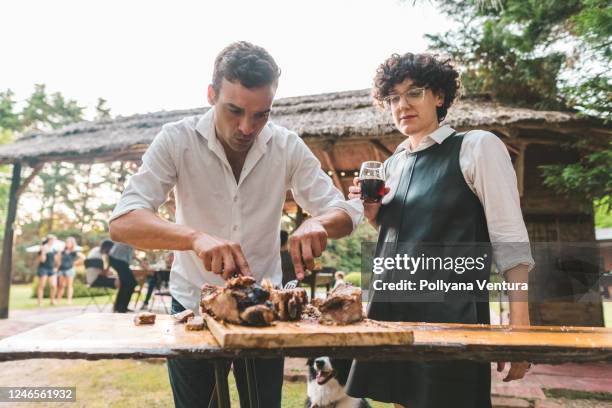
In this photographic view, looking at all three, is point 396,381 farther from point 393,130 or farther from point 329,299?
point 393,130

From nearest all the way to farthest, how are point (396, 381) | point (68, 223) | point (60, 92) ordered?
point (396, 381) < point (68, 223) < point (60, 92)

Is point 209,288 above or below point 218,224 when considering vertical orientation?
below

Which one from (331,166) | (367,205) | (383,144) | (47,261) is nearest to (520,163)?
(383,144)

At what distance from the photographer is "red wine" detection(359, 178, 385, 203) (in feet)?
6.42

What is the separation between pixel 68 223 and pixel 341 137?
2853 centimetres

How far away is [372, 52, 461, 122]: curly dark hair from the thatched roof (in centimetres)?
380

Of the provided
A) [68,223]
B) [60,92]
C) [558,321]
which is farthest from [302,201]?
[60,92]

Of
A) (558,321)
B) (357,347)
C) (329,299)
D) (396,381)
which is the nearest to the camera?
(357,347)

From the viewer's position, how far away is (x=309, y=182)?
7.17 feet

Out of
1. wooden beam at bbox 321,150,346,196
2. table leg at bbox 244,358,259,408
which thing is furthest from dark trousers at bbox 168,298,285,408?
wooden beam at bbox 321,150,346,196

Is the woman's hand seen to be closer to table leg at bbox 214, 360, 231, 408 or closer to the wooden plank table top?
the wooden plank table top

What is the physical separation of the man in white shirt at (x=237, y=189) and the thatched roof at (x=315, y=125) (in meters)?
4.18

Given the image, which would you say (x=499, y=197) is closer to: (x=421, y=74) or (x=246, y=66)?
(x=421, y=74)

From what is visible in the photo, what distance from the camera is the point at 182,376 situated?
1.80 meters
